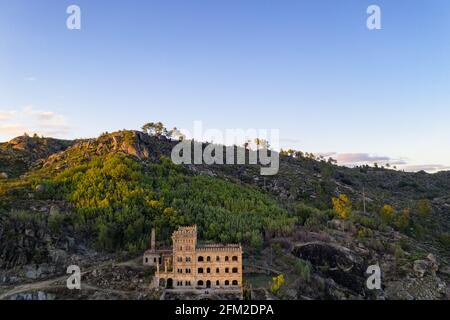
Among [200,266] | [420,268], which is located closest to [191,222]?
[200,266]

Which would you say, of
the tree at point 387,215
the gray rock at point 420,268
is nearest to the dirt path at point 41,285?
the gray rock at point 420,268

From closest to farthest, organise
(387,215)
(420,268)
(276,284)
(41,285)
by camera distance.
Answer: (276,284) < (41,285) < (420,268) < (387,215)

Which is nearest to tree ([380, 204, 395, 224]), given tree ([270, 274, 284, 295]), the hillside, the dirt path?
the hillside

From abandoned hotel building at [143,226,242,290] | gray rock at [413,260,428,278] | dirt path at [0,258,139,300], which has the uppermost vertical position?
abandoned hotel building at [143,226,242,290]

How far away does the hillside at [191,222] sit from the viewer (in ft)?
258

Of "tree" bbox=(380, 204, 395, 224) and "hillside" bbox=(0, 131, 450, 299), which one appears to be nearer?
"hillside" bbox=(0, 131, 450, 299)

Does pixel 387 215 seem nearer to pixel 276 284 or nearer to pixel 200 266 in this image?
pixel 276 284

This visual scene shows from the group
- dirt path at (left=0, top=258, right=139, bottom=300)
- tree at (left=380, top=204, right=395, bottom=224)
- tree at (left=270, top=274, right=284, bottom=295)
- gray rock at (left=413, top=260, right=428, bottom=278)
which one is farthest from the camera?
tree at (left=380, top=204, right=395, bottom=224)

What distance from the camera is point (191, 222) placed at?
89625 millimetres

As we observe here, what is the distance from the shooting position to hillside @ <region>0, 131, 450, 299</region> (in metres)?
78.7

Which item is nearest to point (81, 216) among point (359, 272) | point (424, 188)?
point (359, 272)

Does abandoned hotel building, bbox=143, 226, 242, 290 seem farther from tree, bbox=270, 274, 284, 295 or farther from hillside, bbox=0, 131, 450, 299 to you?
hillside, bbox=0, 131, 450, 299

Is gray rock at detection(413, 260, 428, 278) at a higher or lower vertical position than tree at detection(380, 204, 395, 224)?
lower
